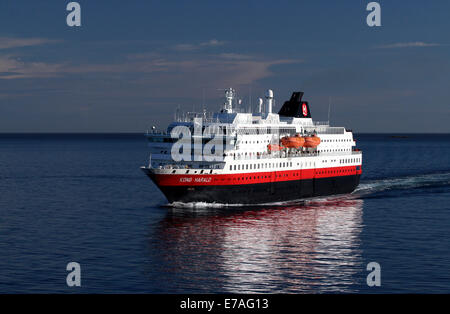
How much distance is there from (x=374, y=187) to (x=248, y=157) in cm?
3039

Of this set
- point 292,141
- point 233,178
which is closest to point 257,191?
point 233,178

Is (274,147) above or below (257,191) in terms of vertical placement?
above

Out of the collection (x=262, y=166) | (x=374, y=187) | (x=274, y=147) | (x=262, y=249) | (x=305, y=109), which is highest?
(x=305, y=109)

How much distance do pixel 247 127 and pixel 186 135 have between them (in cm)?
738

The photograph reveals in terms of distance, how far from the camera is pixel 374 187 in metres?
88.1

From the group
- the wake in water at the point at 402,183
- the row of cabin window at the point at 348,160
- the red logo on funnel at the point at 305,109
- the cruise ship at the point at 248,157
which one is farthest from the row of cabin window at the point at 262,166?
the wake in water at the point at 402,183

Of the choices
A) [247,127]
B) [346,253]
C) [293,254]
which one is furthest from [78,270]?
[247,127]

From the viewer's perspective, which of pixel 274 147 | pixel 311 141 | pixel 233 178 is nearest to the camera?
pixel 233 178

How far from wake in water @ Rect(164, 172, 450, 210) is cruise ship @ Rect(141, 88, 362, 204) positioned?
2.08 ft

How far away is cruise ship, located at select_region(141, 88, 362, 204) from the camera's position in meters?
62.0

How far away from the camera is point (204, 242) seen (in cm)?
4809

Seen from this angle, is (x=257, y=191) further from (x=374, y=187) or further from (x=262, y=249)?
(x=374, y=187)

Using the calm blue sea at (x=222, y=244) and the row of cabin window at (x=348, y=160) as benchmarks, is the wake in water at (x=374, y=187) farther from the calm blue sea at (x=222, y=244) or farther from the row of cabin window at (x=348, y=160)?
the row of cabin window at (x=348, y=160)
